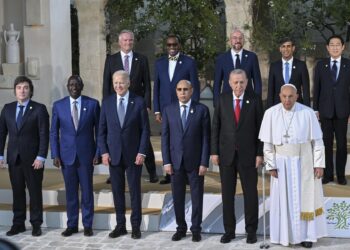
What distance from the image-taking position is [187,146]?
745 centimetres

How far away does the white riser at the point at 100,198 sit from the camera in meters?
8.46

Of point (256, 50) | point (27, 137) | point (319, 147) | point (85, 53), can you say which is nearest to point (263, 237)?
point (319, 147)

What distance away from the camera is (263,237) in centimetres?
760

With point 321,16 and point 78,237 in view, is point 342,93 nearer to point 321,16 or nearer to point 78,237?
point 78,237

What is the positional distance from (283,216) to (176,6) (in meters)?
7.32

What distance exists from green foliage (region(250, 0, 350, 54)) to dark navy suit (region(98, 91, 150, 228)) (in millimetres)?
4891

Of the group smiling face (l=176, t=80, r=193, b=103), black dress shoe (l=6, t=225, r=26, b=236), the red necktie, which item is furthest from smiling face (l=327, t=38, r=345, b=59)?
black dress shoe (l=6, t=225, r=26, b=236)

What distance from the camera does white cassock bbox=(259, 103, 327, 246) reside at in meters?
7.16

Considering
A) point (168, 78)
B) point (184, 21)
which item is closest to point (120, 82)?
point (168, 78)

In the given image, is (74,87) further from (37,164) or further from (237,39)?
(237,39)

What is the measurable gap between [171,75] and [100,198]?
1.65m

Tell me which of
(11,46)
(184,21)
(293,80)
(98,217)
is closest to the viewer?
(98,217)

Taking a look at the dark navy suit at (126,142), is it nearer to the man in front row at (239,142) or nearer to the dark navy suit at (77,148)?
the dark navy suit at (77,148)

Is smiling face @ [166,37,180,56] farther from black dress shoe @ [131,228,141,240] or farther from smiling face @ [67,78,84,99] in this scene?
black dress shoe @ [131,228,141,240]
